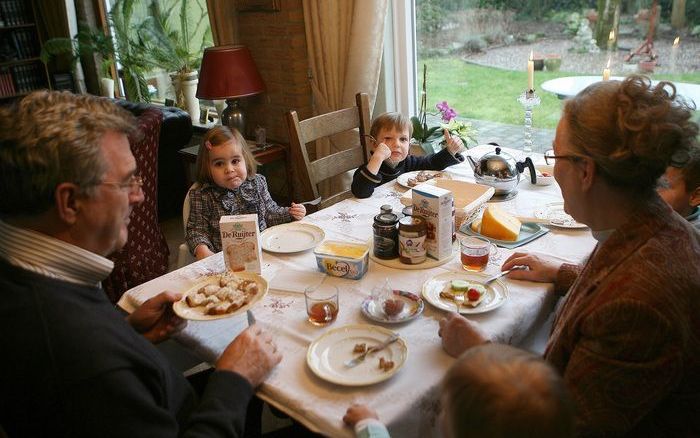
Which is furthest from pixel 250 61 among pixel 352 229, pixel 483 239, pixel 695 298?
pixel 695 298

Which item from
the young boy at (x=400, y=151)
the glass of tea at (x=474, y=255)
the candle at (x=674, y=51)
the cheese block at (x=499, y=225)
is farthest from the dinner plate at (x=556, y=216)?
the candle at (x=674, y=51)

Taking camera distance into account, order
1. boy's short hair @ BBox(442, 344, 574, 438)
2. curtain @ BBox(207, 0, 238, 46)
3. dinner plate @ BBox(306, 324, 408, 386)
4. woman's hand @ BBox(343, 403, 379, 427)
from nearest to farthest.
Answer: boy's short hair @ BBox(442, 344, 574, 438) → woman's hand @ BBox(343, 403, 379, 427) → dinner plate @ BBox(306, 324, 408, 386) → curtain @ BBox(207, 0, 238, 46)

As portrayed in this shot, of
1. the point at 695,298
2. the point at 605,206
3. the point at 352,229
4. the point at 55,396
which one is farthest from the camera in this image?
the point at 352,229

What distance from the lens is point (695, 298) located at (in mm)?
1007

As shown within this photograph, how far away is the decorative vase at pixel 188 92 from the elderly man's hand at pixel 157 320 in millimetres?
3275

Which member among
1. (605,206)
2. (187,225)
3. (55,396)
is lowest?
(187,225)

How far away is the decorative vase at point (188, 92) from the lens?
445 centimetres

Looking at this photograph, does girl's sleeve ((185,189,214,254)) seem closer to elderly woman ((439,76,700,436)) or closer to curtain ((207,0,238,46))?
elderly woman ((439,76,700,436))

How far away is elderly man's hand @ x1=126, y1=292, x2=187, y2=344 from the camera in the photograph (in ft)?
4.44

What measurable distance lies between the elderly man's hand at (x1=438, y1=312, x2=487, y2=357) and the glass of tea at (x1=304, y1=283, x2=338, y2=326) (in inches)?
10.1

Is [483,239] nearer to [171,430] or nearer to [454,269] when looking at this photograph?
[454,269]

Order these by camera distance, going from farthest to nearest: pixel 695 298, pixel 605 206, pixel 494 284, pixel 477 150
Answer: pixel 477 150 < pixel 494 284 < pixel 605 206 < pixel 695 298

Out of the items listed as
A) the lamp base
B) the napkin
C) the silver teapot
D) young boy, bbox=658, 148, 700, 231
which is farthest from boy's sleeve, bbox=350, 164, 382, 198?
the lamp base

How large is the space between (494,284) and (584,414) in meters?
0.50
